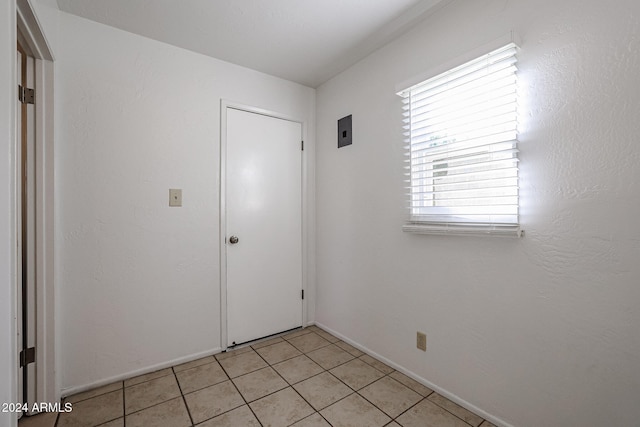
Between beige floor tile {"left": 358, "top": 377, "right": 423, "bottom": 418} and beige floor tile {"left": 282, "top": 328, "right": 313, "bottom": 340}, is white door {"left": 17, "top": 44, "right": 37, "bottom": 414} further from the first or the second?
beige floor tile {"left": 358, "top": 377, "right": 423, "bottom": 418}

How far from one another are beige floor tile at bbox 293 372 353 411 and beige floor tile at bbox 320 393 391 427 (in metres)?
0.05

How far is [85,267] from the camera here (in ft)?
6.18

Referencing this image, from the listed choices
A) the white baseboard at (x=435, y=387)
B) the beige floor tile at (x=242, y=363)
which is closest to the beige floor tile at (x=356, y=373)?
the white baseboard at (x=435, y=387)

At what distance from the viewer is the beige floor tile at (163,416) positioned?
158 centimetres

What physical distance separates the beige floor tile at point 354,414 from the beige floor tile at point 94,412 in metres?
1.20

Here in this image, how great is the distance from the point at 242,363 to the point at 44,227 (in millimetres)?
1543

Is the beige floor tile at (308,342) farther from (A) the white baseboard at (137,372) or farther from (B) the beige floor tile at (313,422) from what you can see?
(B) the beige floor tile at (313,422)

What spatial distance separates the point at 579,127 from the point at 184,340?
2.72 m

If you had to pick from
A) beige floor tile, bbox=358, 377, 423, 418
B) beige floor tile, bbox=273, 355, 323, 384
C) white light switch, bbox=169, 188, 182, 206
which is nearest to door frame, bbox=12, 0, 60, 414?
white light switch, bbox=169, 188, 182, 206

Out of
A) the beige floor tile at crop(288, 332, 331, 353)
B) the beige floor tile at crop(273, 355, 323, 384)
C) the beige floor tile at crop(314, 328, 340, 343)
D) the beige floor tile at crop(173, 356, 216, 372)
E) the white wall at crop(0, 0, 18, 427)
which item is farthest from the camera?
the beige floor tile at crop(314, 328, 340, 343)

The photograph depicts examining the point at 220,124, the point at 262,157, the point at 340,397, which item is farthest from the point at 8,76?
the point at 340,397

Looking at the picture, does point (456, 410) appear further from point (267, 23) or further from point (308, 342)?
point (267, 23)

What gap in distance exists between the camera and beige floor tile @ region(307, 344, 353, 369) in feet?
7.21

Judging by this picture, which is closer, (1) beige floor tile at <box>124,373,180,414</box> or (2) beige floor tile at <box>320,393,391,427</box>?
(2) beige floor tile at <box>320,393,391,427</box>
